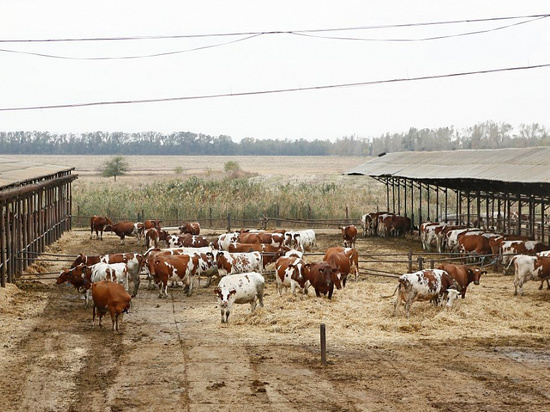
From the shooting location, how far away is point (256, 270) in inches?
902

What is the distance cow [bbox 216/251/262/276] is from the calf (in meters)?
5.60

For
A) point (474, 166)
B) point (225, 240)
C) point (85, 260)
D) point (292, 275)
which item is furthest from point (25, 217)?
point (474, 166)

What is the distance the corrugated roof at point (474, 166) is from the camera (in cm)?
2634

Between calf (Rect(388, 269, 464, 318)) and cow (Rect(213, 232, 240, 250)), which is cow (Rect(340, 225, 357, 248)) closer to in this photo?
cow (Rect(213, 232, 240, 250))

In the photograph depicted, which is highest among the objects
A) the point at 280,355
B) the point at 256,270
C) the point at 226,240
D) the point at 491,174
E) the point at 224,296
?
the point at 491,174

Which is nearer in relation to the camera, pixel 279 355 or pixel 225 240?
pixel 279 355

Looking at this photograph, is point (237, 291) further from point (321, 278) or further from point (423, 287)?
point (423, 287)

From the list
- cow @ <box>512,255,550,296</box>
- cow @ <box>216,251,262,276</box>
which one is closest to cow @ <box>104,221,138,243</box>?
cow @ <box>216,251,262,276</box>

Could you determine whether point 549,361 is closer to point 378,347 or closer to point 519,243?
point 378,347

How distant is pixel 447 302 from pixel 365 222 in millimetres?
22913

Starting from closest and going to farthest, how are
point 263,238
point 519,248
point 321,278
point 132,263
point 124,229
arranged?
point 321,278
point 132,263
point 519,248
point 263,238
point 124,229

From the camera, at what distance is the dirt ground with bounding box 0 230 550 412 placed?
11492 mm

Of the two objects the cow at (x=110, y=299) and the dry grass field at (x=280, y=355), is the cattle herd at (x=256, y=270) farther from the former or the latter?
the dry grass field at (x=280, y=355)

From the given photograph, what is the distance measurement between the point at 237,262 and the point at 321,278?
3.57 m
